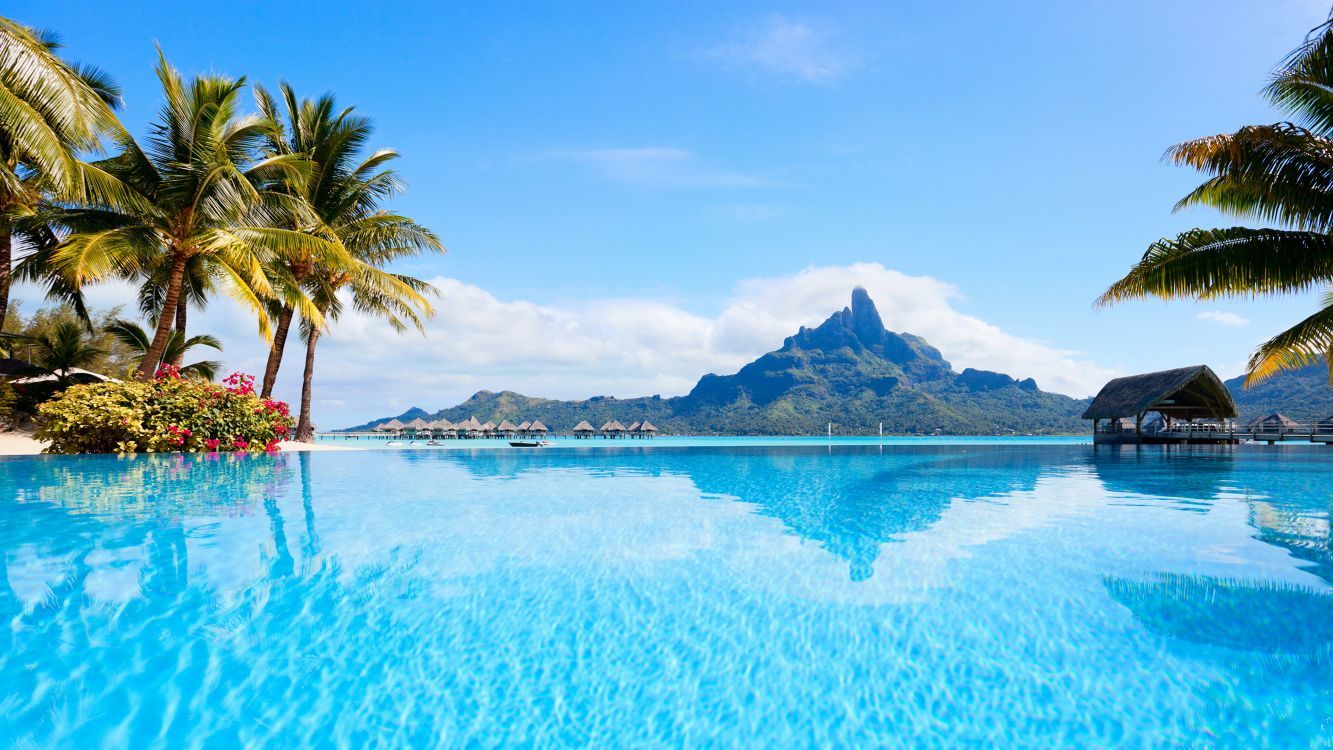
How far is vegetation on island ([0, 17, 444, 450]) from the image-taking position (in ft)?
29.7

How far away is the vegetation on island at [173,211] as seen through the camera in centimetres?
905

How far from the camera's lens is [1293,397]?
48.5 metres

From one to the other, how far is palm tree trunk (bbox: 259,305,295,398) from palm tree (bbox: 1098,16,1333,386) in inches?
701

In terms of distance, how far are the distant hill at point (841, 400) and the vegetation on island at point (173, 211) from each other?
60358mm

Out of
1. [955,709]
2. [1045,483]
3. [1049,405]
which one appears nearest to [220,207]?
[955,709]

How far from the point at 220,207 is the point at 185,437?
4.87m

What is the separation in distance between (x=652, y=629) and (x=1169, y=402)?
30.3 m

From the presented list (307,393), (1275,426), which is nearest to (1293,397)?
(1275,426)

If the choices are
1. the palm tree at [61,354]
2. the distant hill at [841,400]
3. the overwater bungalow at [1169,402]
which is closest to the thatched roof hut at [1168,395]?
the overwater bungalow at [1169,402]

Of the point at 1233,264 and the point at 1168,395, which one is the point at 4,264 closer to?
the point at 1233,264

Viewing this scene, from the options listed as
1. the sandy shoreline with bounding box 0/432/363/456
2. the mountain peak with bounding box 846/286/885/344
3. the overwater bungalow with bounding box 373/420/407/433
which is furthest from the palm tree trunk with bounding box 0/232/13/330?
the mountain peak with bounding box 846/286/885/344

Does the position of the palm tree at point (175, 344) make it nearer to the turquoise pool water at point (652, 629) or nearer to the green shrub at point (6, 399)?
the green shrub at point (6, 399)

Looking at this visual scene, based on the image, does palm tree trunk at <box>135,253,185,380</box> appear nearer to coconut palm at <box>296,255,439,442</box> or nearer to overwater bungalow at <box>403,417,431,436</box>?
coconut palm at <box>296,255,439,442</box>

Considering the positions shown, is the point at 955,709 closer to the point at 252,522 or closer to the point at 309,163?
the point at 252,522
